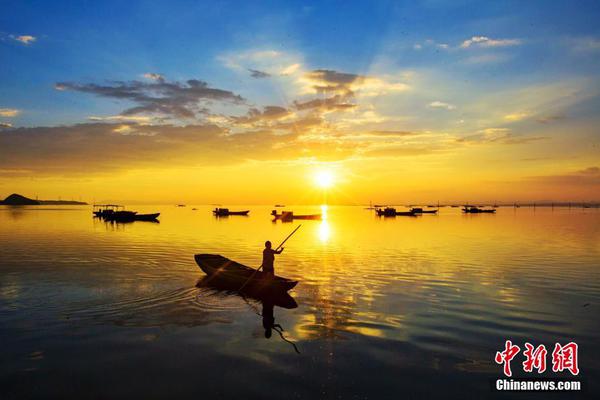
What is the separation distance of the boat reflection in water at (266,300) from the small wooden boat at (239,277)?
0.57ft

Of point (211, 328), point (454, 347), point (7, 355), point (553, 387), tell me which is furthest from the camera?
point (211, 328)

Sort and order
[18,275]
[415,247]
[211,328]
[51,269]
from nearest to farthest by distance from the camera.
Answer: [211,328] → [18,275] → [51,269] → [415,247]

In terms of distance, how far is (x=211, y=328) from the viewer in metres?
13.1

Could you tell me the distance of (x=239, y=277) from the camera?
62.8 feet

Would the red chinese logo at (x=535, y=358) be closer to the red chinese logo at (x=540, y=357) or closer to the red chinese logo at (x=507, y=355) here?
the red chinese logo at (x=540, y=357)

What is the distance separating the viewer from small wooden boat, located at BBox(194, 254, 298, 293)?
17248 millimetres

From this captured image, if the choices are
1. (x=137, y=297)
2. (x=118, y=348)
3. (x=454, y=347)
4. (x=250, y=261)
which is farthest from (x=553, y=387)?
(x=250, y=261)

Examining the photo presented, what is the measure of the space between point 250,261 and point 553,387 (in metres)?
22.8

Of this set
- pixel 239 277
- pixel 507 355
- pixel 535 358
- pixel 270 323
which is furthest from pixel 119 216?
pixel 535 358

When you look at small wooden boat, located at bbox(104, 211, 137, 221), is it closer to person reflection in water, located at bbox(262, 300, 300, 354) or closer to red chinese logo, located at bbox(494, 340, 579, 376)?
person reflection in water, located at bbox(262, 300, 300, 354)

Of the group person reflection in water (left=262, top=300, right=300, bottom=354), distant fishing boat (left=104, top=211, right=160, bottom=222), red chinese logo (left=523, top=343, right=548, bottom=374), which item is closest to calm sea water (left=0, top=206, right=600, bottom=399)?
person reflection in water (left=262, top=300, right=300, bottom=354)

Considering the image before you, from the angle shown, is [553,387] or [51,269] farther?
[51,269]

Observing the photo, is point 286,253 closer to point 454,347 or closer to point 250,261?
point 250,261

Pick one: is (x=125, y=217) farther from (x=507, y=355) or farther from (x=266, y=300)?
(x=507, y=355)
